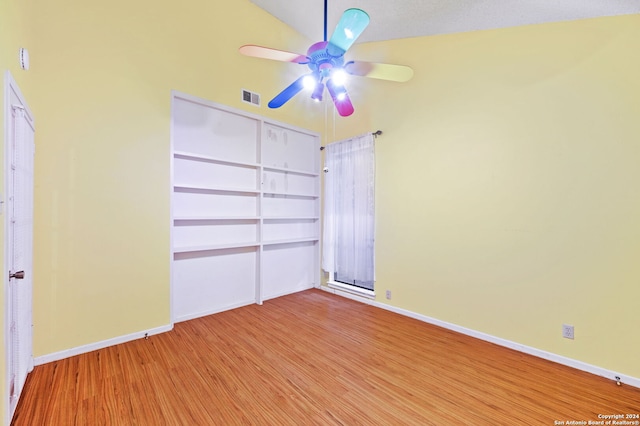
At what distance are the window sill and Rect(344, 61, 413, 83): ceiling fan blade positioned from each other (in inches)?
110

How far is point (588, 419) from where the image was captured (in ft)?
5.60

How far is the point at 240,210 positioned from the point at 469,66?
125 inches

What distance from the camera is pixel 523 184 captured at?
8.38 ft

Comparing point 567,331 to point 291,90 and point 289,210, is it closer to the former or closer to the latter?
point 291,90

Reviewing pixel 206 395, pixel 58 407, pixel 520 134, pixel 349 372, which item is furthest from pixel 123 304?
pixel 520 134

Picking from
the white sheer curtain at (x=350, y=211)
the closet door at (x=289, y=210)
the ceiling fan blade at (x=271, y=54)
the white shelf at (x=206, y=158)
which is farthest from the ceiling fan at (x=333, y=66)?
the closet door at (x=289, y=210)

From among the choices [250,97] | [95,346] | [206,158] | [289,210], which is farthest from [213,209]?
[95,346]

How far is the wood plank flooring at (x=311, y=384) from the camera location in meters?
1.73

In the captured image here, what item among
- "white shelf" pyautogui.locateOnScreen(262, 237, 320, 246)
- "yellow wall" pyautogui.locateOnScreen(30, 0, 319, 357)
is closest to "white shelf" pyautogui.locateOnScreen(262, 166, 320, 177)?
"white shelf" pyautogui.locateOnScreen(262, 237, 320, 246)

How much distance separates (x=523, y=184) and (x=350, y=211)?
210 cm

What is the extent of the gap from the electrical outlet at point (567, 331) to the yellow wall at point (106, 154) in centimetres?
382

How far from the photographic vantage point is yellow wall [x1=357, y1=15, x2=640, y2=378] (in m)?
2.12

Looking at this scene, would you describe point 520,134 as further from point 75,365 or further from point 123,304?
point 75,365

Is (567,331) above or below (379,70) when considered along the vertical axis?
below
